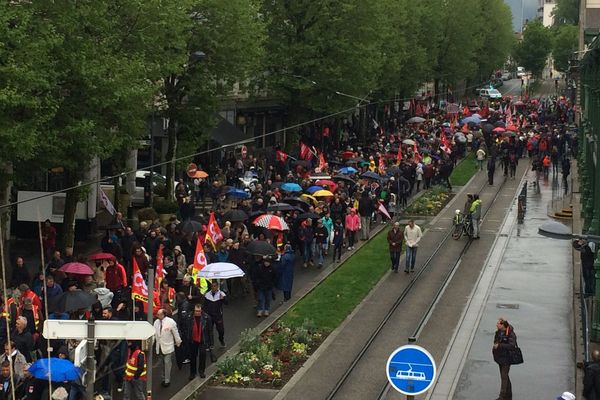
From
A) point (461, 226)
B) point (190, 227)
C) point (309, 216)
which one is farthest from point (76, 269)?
point (461, 226)

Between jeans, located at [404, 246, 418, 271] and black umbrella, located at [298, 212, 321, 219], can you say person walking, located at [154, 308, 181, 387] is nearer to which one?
black umbrella, located at [298, 212, 321, 219]

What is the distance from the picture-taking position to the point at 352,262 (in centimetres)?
3228

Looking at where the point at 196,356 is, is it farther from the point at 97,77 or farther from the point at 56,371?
the point at 97,77

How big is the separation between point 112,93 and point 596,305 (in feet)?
40.3

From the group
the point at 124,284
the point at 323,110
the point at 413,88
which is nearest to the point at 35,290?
the point at 124,284

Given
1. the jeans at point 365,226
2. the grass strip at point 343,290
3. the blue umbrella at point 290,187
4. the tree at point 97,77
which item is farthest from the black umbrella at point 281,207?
the blue umbrella at point 290,187

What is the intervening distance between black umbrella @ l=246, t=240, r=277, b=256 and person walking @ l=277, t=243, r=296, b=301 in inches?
16.1

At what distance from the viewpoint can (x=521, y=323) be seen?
25.2 metres

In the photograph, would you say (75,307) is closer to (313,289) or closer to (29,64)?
(29,64)

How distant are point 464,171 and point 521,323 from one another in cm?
3171

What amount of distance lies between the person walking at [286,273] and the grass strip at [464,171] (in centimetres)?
2572

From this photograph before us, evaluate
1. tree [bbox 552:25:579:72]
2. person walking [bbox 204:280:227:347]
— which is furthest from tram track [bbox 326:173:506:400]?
tree [bbox 552:25:579:72]

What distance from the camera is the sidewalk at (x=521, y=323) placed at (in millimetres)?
20547

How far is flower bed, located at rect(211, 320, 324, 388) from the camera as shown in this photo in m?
20.6
